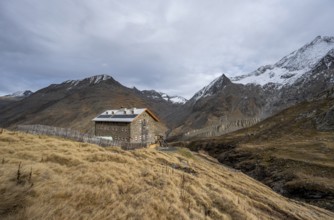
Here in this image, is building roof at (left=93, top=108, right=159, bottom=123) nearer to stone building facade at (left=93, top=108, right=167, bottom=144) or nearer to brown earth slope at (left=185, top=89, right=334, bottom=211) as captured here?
stone building facade at (left=93, top=108, right=167, bottom=144)

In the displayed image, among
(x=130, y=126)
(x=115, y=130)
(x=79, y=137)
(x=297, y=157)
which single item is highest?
(x=130, y=126)

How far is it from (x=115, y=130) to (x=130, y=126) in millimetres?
5947

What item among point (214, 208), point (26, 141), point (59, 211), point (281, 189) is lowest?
point (281, 189)

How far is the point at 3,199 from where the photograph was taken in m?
12.3

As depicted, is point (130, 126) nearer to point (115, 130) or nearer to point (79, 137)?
point (115, 130)

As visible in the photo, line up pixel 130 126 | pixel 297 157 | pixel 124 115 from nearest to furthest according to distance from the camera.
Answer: pixel 297 157
pixel 130 126
pixel 124 115

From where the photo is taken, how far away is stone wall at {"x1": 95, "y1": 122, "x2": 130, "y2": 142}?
6082cm

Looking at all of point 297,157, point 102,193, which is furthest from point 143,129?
point 102,193

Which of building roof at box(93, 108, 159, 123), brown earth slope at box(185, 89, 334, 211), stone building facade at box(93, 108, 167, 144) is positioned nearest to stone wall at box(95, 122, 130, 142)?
stone building facade at box(93, 108, 167, 144)

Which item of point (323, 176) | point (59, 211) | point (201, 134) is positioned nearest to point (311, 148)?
point (323, 176)

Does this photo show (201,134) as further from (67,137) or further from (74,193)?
(74,193)

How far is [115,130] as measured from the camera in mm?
64000

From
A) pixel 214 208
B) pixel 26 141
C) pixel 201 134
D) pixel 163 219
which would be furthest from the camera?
pixel 201 134

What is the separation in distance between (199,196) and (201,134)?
166148mm
